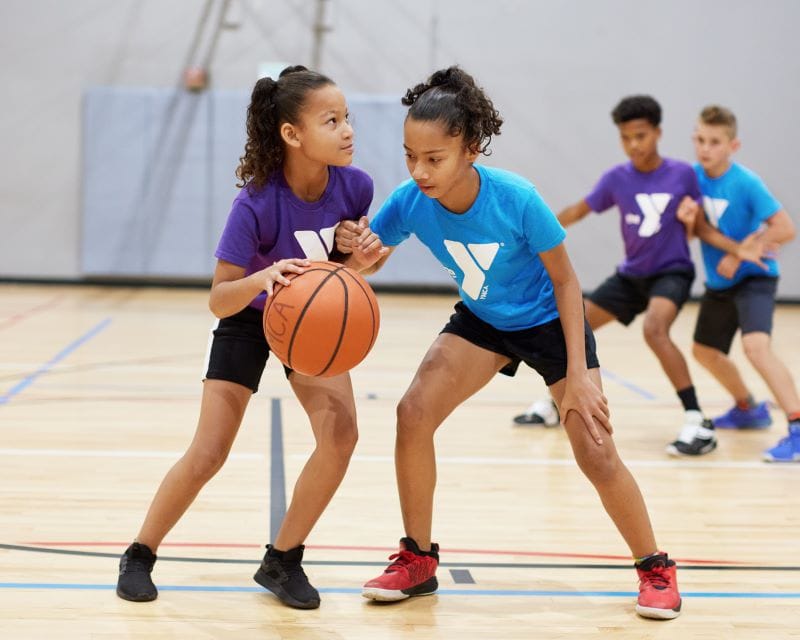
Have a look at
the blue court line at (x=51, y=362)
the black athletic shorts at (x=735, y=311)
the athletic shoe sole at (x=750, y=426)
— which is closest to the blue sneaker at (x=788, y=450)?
the black athletic shorts at (x=735, y=311)

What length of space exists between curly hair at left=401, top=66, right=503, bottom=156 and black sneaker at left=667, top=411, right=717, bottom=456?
2.63 metres

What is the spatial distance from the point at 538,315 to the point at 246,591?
121 centimetres

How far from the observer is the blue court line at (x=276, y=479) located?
12.6 ft

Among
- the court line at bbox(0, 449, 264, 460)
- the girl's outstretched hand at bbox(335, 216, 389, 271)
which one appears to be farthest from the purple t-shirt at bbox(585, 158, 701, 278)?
the girl's outstretched hand at bbox(335, 216, 389, 271)

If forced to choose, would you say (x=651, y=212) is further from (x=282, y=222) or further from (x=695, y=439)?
(x=282, y=222)

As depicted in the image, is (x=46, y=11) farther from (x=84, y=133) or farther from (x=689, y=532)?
(x=689, y=532)

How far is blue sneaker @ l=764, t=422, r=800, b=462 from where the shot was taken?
5.03m

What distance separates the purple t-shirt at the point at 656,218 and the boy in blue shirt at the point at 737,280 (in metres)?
0.13

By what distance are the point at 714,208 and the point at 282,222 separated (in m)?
3.25

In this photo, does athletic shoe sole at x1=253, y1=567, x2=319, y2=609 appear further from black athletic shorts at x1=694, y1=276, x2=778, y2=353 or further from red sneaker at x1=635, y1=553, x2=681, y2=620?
black athletic shorts at x1=694, y1=276, x2=778, y2=353

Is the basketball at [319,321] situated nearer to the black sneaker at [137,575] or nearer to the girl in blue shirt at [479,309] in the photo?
the girl in blue shirt at [479,309]

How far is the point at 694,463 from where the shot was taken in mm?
4973

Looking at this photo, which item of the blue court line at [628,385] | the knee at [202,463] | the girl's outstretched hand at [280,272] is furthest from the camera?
the blue court line at [628,385]

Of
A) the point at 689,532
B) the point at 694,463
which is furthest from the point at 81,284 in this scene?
the point at 689,532
